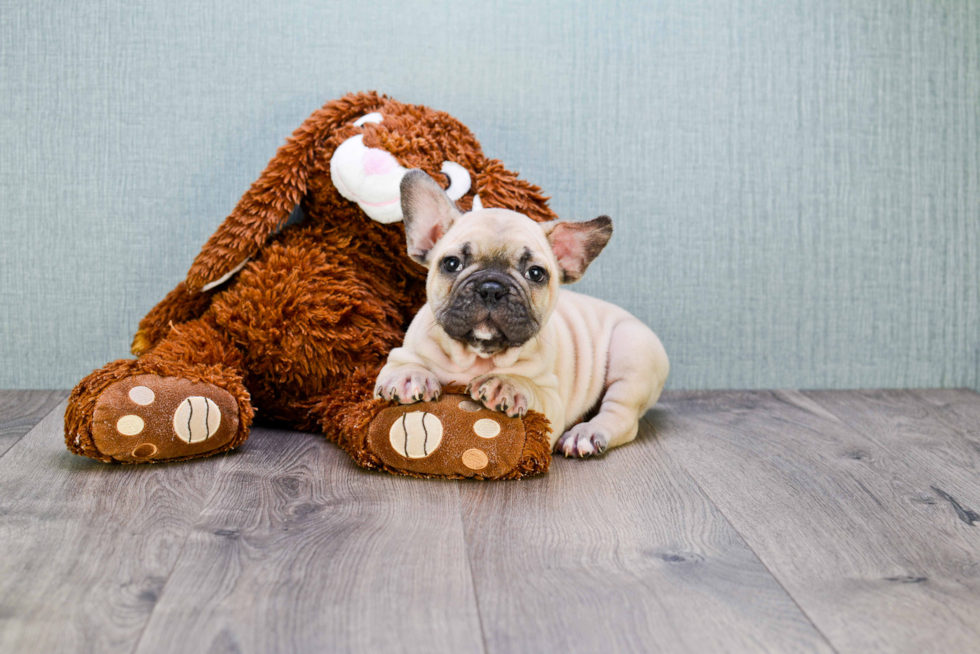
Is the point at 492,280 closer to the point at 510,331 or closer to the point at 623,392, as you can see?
the point at 510,331

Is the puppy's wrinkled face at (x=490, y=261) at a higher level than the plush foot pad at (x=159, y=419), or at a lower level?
higher

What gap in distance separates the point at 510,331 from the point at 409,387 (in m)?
0.24

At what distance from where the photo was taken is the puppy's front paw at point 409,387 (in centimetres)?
173

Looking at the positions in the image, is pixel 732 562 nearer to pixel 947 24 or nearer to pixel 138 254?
pixel 138 254

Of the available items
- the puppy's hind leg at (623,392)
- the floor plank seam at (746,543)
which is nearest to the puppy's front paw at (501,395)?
the puppy's hind leg at (623,392)

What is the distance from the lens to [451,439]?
1.71m

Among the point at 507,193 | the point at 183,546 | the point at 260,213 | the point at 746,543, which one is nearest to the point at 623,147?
the point at 507,193

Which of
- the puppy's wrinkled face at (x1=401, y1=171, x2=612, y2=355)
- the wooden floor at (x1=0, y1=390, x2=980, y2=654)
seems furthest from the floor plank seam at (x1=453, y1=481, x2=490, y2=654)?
the puppy's wrinkled face at (x1=401, y1=171, x2=612, y2=355)

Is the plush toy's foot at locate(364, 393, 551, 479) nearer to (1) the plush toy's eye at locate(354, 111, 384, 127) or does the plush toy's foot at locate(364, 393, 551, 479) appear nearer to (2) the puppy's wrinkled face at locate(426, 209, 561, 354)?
(2) the puppy's wrinkled face at locate(426, 209, 561, 354)

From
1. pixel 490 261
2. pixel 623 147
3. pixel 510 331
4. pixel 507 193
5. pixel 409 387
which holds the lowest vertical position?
pixel 409 387

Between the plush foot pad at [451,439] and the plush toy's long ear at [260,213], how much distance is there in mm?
610

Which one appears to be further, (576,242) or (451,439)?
(576,242)

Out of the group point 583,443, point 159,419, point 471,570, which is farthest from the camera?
point 583,443

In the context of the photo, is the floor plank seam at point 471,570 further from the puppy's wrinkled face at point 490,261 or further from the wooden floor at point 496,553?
the puppy's wrinkled face at point 490,261
